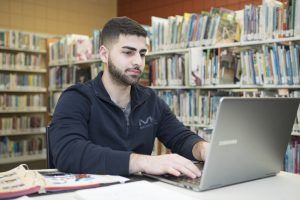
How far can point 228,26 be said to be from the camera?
3.06m

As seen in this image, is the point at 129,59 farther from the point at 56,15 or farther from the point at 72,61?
the point at 56,15

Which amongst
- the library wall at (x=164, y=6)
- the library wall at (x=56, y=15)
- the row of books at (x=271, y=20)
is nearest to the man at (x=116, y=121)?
the row of books at (x=271, y=20)

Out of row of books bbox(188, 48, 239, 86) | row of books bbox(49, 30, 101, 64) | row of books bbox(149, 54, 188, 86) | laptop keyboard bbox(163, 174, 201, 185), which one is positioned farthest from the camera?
row of books bbox(49, 30, 101, 64)

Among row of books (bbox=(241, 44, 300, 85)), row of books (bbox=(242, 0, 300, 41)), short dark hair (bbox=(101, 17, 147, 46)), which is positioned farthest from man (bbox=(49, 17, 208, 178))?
row of books (bbox=(242, 0, 300, 41))

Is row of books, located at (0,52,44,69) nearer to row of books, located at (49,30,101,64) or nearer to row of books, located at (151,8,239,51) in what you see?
row of books, located at (49,30,101,64)

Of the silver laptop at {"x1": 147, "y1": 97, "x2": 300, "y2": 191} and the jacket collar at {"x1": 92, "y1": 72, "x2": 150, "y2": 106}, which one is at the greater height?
the jacket collar at {"x1": 92, "y1": 72, "x2": 150, "y2": 106}

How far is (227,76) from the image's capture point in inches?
120

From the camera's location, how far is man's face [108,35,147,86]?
1.59 m

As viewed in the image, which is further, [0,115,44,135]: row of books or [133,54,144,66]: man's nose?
[0,115,44,135]: row of books

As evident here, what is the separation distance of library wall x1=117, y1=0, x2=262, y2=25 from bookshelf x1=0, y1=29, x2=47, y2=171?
1.57 m

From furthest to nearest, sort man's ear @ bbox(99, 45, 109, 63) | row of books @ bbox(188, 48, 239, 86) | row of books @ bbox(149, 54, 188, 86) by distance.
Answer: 1. row of books @ bbox(149, 54, 188, 86)
2. row of books @ bbox(188, 48, 239, 86)
3. man's ear @ bbox(99, 45, 109, 63)

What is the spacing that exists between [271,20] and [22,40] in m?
3.93

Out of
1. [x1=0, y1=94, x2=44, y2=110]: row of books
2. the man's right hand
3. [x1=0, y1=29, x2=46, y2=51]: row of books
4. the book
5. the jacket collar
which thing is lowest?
the book

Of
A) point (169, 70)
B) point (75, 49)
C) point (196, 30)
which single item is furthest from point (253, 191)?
point (75, 49)
